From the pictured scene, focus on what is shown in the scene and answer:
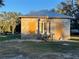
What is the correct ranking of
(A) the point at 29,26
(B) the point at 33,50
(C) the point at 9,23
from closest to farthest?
(B) the point at 33,50, (A) the point at 29,26, (C) the point at 9,23

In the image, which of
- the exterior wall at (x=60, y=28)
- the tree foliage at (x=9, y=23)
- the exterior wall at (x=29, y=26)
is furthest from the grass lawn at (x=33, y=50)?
the tree foliage at (x=9, y=23)

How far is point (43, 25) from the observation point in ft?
102

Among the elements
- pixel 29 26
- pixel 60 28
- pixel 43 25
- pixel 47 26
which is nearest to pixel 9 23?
pixel 29 26

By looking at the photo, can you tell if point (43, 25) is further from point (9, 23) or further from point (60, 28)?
point (9, 23)

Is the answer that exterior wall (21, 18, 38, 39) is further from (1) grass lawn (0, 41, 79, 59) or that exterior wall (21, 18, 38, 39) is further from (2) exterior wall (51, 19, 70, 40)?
(1) grass lawn (0, 41, 79, 59)

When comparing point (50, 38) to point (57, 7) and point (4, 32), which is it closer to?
point (4, 32)

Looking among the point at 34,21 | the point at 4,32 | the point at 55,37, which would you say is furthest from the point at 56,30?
the point at 4,32

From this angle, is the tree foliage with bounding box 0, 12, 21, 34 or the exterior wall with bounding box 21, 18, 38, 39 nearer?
the exterior wall with bounding box 21, 18, 38, 39

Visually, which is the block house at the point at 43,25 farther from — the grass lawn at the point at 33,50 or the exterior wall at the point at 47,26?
the grass lawn at the point at 33,50

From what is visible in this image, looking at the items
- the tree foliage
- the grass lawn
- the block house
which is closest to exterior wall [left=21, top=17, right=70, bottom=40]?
the block house

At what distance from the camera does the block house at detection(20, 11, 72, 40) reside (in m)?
30.9

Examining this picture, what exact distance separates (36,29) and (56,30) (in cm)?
238

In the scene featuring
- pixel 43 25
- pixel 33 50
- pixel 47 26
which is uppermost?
pixel 43 25

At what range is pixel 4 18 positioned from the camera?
146 ft
